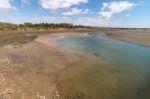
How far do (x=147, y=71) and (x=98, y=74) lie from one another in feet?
17.7

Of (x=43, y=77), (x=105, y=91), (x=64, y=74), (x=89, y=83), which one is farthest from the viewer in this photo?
(x=64, y=74)

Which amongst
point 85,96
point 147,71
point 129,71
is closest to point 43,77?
point 85,96

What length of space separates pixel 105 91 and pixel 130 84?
2.80 meters

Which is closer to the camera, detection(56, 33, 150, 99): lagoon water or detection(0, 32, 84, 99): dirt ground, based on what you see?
detection(0, 32, 84, 99): dirt ground

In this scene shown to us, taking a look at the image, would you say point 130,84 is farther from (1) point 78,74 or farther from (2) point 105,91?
(1) point 78,74

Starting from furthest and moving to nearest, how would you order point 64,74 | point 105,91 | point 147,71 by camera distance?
point 147,71
point 64,74
point 105,91

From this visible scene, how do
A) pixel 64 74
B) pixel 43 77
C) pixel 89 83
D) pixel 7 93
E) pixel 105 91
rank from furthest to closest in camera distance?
1. pixel 64 74
2. pixel 43 77
3. pixel 89 83
4. pixel 105 91
5. pixel 7 93

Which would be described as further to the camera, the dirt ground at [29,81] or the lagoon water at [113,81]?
the lagoon water at [113,81]

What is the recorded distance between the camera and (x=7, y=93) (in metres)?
10.2

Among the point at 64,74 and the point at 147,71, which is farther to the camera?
the point at 147,71

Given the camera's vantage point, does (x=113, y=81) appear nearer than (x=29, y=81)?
No

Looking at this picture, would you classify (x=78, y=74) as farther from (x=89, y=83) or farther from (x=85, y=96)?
(x=85, y=96)

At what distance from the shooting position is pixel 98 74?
49.3ft

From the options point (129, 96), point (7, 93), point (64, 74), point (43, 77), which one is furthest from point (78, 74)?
point (7, 93)
